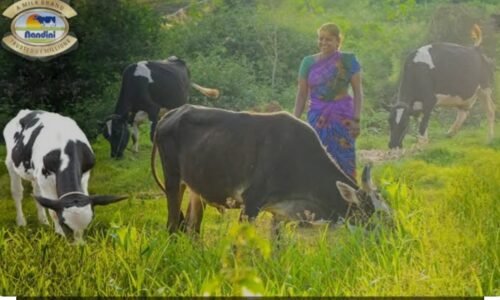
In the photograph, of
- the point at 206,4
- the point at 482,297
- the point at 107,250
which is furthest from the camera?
the point at 206,4

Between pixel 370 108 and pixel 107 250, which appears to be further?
pixel 370 108

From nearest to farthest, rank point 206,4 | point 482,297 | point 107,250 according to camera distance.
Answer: point 482,297
point 107,250
point 206,4

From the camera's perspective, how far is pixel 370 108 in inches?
161

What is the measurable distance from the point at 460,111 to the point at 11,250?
2.05 meters

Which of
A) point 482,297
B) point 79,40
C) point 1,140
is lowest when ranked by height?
point 482,297

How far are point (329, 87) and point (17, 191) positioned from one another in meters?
1.42

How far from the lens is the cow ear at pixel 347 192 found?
12.7ft

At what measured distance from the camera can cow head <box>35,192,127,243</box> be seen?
3.87m

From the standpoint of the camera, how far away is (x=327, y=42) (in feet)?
13.2

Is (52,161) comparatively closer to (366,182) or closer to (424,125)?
(366,182)

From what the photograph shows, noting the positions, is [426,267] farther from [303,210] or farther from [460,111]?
[460,111]

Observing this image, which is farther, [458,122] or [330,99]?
[458,122]

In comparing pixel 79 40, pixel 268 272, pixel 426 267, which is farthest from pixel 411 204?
pixel 79 40

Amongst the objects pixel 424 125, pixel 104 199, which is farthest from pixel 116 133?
pixel 424 125
